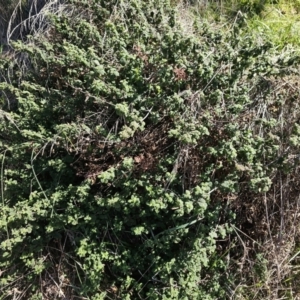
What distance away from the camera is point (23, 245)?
2.59 metres

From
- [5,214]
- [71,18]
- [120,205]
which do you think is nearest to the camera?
[120,205]

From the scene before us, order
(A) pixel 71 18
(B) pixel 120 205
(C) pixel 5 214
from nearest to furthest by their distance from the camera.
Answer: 1. (B) pixel 120 205
2. (C) pixel 5 214
3. (A) pixel 71 18

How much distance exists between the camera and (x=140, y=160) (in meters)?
2.34

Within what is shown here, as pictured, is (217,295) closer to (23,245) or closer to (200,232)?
(200,232)

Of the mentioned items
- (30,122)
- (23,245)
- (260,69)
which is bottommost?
(23,245)

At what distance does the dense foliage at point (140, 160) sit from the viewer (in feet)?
7.43

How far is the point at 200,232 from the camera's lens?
232 centimetres

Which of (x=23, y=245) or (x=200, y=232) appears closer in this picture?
(x=200, y=232)

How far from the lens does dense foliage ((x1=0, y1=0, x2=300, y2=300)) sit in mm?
2266

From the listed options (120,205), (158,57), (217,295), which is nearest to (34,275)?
(120,205)

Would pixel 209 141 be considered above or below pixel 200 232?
above

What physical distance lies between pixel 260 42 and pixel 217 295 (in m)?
1.61

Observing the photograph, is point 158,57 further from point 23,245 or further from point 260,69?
point 23,245

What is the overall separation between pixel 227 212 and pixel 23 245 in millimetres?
1320
